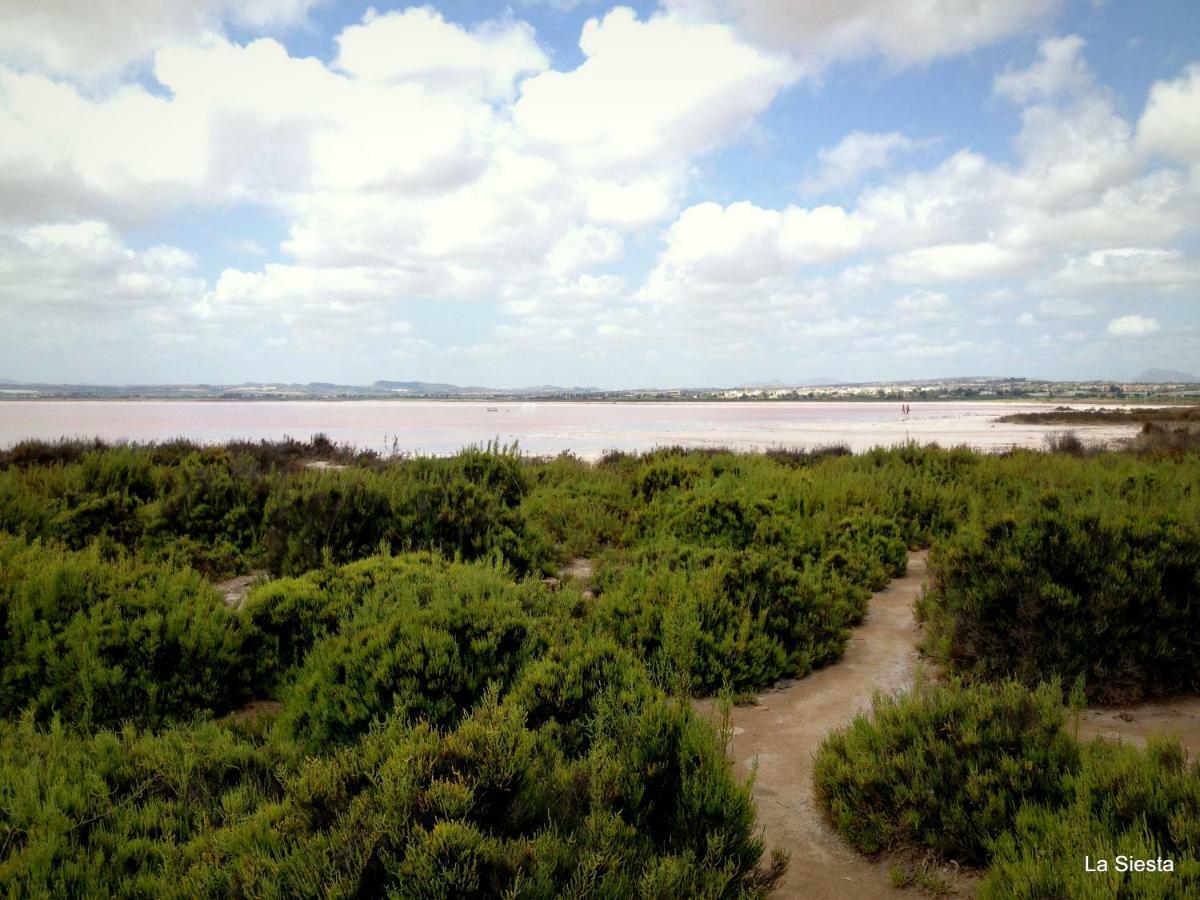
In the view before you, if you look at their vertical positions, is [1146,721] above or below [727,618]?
below

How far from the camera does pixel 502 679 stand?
4.63 meters

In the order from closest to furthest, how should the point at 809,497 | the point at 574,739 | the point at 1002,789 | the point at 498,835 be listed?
1. the point at 498,835
2. the point at 1002,789
3. the point at 574,739
4. the point at 809,497

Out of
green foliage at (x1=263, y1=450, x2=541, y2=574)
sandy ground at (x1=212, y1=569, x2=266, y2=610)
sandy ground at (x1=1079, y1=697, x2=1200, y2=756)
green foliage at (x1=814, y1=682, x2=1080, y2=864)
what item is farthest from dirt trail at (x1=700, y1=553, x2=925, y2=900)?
sandy ground at (x1=212, y1=569, x2=266, y2=610)

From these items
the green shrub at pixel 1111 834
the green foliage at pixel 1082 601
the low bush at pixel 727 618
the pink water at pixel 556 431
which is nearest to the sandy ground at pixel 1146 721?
the green foliage at pixel 1082 601

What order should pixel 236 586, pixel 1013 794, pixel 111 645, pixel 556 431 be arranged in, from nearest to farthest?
pixel 1013 794 → pixel 111 645 → pixel 236 586 → pixel 556 431

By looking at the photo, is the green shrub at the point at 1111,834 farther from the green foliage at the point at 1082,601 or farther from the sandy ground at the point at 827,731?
the green foliage at the point at 1082,601

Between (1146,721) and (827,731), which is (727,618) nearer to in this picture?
(827,731)

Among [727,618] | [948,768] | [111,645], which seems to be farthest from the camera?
[727,618]

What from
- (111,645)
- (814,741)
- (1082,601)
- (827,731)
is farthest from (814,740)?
(111,645)

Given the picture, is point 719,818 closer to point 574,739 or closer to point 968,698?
point 574,739

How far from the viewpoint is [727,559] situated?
293 inches

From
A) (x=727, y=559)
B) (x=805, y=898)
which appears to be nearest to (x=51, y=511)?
(x=727, y=559)

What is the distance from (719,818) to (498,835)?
1.02 metres

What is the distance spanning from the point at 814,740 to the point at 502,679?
7.49ft
